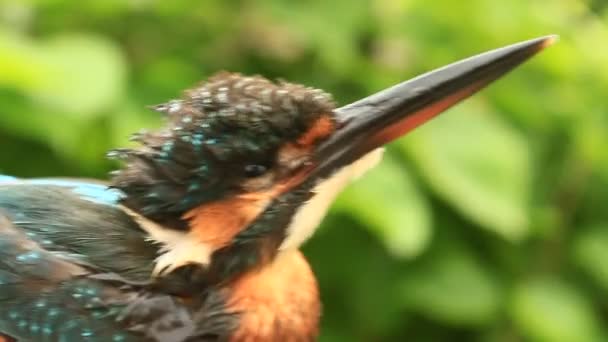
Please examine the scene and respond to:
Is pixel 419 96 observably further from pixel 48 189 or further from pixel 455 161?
pixel 455 161

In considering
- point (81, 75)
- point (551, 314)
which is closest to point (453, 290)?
point (551, 314)

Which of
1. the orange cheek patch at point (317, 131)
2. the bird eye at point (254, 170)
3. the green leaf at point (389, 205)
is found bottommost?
the green leaf at point (389, 205)

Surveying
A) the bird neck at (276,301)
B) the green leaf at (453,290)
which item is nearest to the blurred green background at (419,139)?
the green leaf at (453,290)

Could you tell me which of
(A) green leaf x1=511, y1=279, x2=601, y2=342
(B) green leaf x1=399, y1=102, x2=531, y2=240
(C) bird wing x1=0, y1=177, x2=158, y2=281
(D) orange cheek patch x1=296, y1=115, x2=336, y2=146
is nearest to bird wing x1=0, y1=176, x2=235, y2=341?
(C) bird wing x1=0, y1=177, x2=158, y2=281

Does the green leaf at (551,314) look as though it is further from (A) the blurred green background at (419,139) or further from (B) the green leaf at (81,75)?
(B) the green leaf at (81,75)

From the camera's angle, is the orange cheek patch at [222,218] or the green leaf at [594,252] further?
the green leaf at [594,252]

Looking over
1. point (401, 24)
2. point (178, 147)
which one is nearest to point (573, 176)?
point (401, 24)

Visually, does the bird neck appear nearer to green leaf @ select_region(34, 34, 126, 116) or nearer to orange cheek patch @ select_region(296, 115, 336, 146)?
orange cheek patch @ select_region(296, 115, 336, 146)
